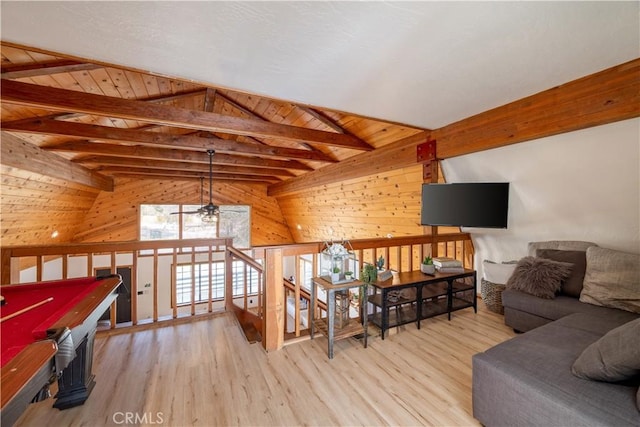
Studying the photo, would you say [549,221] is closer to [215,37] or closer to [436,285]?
[436,285]

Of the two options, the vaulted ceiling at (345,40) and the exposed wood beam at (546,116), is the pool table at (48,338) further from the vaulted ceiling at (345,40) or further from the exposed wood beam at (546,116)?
the exposed wood beam at (546,116)

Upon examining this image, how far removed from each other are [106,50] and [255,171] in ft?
15.2

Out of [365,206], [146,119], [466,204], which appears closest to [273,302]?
[146,119]

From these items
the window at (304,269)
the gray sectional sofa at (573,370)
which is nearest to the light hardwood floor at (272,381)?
the gray sectional sofa at (573,370)

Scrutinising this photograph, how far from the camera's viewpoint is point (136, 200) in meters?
6.97

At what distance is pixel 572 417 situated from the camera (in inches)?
46.2

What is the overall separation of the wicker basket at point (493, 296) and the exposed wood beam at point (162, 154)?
12.6ft

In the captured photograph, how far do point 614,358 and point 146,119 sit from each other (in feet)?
12.6

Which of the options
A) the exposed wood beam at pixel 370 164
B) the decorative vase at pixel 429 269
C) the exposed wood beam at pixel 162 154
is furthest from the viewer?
the exposed wood beam at pixel 162 154

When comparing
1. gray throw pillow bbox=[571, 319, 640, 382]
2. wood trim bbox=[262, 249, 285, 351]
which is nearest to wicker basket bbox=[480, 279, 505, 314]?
gray throw pillow bbox=[571, 319, 640, 382]

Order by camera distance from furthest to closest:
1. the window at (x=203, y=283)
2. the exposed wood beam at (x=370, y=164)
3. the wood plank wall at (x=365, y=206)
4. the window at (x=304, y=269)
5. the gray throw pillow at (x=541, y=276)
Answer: the window at (x=304, y=269) → the window at (x=203, y=283) → the wood plank wall at (x=365, y=206) → the exposed wood beam at (x=370, y=164) → the gray throw pillow at (x=541, y=276)

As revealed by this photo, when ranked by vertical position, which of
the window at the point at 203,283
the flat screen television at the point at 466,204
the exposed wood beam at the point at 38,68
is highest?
the exposed wood beam at the point at 38,68

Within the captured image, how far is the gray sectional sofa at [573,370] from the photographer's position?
1165 mm

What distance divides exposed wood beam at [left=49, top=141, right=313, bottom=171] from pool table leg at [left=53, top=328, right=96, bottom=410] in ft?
11.2
